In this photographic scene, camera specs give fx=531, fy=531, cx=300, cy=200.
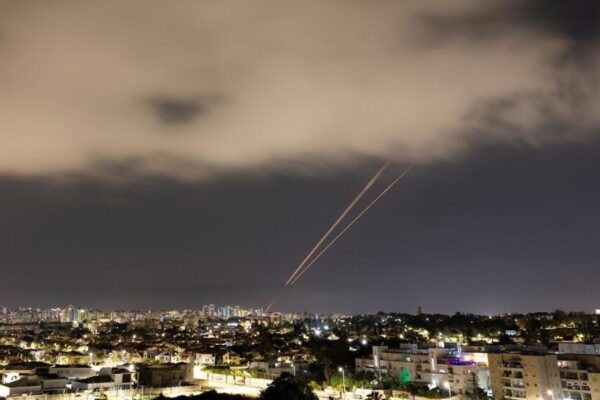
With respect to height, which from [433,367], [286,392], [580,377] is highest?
[433,367]

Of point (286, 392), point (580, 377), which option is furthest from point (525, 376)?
point (286, 392)

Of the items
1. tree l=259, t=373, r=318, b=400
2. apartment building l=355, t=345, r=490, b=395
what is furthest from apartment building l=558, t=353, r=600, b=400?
tree l=259, t=373, r=318, b=400

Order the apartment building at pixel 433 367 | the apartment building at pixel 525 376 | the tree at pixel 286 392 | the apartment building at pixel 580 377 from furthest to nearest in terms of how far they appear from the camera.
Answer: the apartment building at pixel 433 367
the apartment building at pixel 525 376
the apartment building at pixel 580 377
the tree at pixel 286 392

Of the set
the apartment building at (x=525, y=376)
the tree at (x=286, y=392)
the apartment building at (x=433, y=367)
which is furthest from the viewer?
the apartment building at (x=433, y=367)

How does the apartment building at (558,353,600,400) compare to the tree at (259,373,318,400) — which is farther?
the apartment building at (558,353,600,400)

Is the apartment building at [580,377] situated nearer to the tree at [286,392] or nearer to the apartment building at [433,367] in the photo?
the apartment building at [433,367]

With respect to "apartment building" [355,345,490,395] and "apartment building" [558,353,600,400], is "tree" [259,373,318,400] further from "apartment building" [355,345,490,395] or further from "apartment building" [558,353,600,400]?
"apartment building" [558,353,600,400]

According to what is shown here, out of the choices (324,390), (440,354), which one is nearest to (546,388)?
(440,354)

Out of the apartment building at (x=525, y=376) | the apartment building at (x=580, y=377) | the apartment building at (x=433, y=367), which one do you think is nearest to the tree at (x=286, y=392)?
the apartment building at (x=433, y=367)

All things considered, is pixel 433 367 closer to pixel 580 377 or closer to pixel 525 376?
pixel 525 376

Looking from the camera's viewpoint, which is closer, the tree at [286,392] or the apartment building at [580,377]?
the tree at [286,392]

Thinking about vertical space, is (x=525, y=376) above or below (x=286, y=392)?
above
